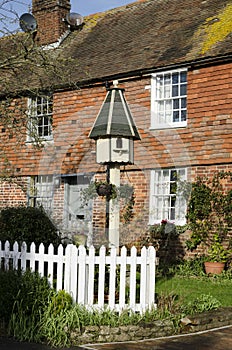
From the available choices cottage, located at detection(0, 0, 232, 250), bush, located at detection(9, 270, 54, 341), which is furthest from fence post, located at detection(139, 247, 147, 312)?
cottage, located at detection(0, 0, 232, 250)

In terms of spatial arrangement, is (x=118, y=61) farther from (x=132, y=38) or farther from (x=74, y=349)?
(x=74, y=349)

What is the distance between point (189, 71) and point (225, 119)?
73.9 inches

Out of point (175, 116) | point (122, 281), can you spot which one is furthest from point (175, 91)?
point (122, 281)

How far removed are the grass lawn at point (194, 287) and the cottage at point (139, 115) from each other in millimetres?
2717

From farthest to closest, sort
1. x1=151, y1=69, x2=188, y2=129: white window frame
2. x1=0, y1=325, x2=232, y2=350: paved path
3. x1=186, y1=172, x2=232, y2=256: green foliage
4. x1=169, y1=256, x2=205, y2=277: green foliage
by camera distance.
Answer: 1. x1=151, y1=69, x2=188, y2=129: white window frame
2. x1=186, y1=172, x2=232, y2=256: green foliage
3. x1=169, y1=256, x2=205, y2=277: green foliage
4. x1=0, y1=325, x2=232, y2=350: paved path

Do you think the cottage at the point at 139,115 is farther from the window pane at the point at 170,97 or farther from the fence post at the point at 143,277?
the fence post at the point at 143,277

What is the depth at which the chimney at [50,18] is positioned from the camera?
21.9 metres

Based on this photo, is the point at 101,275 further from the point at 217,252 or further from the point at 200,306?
the point at 217,252

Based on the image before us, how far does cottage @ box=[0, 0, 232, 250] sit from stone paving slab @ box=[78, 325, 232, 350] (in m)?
7.06

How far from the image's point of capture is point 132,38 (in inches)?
763

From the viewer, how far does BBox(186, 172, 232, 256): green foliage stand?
15086 mm

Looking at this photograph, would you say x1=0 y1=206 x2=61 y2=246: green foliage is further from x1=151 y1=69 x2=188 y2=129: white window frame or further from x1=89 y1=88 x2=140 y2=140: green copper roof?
x1=151 y1=69 x2=188 y2=129: white window frame

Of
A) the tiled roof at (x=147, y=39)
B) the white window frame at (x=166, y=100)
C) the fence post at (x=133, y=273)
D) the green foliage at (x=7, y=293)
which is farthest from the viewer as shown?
the white window frame at (x=166, y=100)

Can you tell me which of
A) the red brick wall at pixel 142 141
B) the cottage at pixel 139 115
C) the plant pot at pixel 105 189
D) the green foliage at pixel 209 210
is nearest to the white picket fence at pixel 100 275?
the plant pot at pixel 105 189
